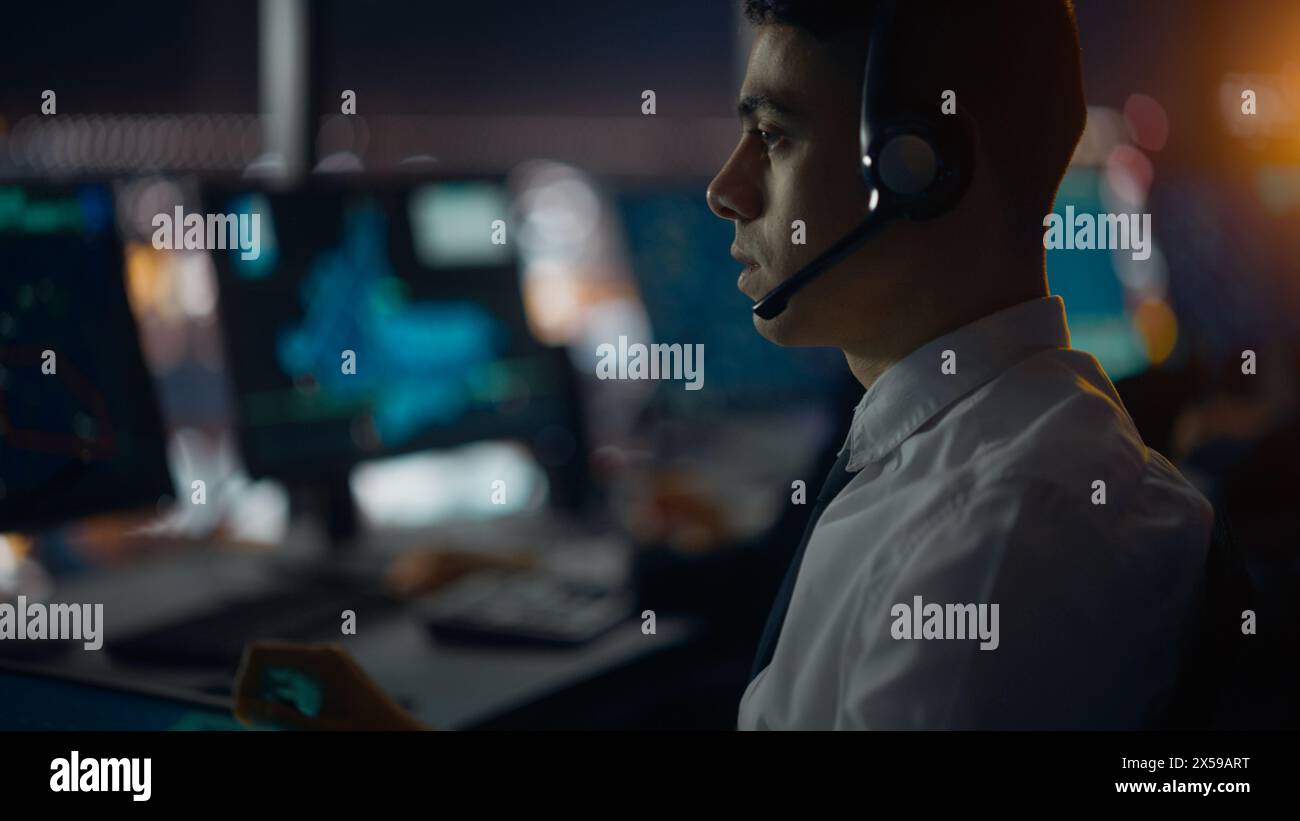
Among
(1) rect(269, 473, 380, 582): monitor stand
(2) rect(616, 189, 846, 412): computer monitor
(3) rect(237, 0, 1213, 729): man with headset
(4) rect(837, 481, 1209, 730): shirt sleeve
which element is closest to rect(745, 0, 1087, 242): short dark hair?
(3) rect(237, 0, 1213, 729): man with headset

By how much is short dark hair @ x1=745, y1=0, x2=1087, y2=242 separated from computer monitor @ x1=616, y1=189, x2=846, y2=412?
1564mm

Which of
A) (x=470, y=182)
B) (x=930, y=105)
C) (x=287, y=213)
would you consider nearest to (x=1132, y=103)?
(x=470, y=182)

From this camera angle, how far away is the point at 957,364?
764 millimetres

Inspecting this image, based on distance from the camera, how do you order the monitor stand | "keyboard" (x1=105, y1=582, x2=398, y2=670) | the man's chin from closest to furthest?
the man's chin
"keyboard" (x1=105, y1=582, x2=398, y2=670)
the monitor stand

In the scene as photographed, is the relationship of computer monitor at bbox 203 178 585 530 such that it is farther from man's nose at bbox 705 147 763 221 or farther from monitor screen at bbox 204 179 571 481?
man's nose at bbox 705 147 763 221

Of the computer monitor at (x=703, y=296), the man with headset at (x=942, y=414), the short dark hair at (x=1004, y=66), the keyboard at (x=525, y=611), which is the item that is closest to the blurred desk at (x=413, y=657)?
the keyboard at (x=525, y=611)

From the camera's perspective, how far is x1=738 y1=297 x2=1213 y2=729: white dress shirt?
62 centimetres

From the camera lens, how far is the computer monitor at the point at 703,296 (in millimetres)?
2396

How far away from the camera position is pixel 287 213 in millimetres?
1622

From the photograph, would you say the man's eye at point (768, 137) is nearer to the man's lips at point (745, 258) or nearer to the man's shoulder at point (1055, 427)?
the man's lips at point (745, 258)

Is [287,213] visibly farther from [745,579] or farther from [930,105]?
[930,105]

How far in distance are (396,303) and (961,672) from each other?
1.26m

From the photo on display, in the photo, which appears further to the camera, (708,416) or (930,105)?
(708,416)

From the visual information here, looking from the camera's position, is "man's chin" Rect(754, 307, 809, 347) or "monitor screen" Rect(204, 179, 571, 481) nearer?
"man's chin" Rect(754, 307, 809, 347)
